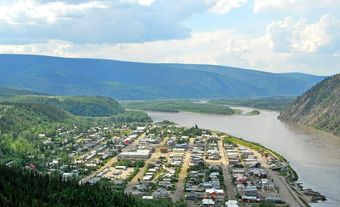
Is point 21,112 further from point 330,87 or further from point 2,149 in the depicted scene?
point 330,87

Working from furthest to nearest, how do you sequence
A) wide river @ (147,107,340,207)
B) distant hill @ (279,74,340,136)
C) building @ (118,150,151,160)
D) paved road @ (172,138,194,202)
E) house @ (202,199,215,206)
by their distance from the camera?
distant hill @ (279,74,340,136)
building @ (118,150,151,160)
wide river @ (147,107,340,207)
paved road @ (172,138,194,202)
house @ (202,199,215,206)

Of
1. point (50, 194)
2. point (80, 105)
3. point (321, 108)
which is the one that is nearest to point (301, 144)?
point (321, 108)

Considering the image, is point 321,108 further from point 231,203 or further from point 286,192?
point 231,203

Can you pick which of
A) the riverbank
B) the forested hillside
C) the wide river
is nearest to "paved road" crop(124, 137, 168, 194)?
the forested hillside

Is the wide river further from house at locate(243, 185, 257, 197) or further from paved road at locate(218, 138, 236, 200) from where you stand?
paved road at locate(218, 138, 236, 200)

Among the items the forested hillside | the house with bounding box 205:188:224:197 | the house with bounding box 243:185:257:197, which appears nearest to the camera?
the forested hillside

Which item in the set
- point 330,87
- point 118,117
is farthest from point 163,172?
point 330,87
